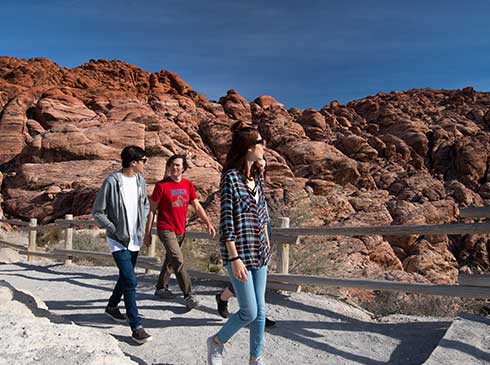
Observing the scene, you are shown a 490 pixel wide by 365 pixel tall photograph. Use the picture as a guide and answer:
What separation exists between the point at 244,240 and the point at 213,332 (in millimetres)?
2071

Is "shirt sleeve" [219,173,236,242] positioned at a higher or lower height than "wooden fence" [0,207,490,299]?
higher

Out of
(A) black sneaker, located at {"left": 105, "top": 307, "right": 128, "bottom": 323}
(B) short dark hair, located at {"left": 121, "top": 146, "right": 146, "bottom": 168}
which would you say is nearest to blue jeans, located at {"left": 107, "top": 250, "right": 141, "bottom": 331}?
(A) black sneaker, located at {"left": 105, "top": 307, "right": 128, "bottom": 323}

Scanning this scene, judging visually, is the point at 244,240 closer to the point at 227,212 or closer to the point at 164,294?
the point at 227,212

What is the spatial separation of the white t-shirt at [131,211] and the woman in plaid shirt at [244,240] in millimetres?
1479

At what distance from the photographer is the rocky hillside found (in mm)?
18000

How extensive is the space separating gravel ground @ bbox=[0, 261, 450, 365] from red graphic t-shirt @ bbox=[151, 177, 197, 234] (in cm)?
112

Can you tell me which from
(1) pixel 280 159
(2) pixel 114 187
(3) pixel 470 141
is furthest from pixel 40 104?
(3) pixel 470 141

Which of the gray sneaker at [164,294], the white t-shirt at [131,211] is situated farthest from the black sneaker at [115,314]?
the gray sneaker at [164,294]

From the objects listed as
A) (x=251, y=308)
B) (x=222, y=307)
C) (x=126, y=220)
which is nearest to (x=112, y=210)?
(x=126, y=220)

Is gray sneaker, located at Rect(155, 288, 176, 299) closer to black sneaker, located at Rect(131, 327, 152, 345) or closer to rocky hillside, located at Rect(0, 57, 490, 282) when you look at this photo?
black sneaker, located at Rect(131, 327, 152, 345)

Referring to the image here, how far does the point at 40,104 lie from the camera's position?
3750 centimetres

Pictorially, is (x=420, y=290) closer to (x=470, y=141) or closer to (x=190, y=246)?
(x=190, y=246)

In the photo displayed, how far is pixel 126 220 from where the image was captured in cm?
424

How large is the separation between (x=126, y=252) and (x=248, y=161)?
1763 millimetres
